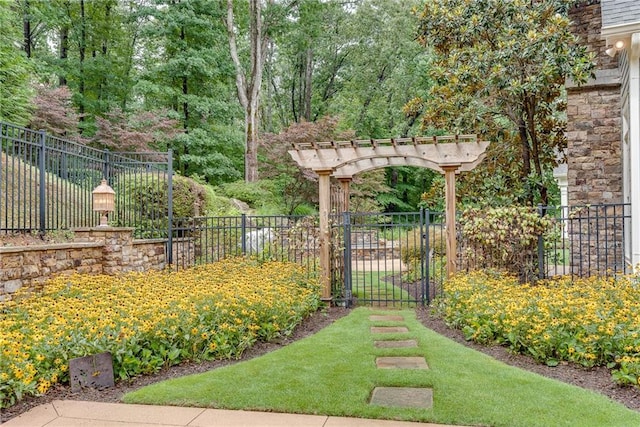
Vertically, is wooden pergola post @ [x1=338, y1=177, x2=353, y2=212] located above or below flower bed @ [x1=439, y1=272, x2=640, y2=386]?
above

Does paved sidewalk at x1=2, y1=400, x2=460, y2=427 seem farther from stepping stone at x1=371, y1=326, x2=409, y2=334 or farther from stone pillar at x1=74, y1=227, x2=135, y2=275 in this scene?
stone pillar at x1=74, y1=227, x2=135, y2=275

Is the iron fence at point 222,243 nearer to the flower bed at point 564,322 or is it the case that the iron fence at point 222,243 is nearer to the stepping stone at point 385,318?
the stepping stone at point 385,318

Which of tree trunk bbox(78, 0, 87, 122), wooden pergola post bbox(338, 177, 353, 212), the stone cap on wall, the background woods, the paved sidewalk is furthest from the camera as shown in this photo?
tree trunk bbox(78, 0, 87, 122)

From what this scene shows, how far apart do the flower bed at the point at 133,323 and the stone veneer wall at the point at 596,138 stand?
5.51 meters

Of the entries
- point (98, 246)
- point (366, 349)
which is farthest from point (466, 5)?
point (98, 246)

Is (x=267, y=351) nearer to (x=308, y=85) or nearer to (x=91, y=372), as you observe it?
(x=91, y=372)

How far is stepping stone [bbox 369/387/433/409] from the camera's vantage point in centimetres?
338

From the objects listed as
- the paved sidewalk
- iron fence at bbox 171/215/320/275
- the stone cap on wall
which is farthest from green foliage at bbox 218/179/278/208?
the paved sidewalk

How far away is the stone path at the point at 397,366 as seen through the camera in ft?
11.2

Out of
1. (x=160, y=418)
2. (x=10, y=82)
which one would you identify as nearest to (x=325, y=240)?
(x=160, y=418)

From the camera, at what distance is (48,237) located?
6676mm

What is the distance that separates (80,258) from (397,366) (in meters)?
4.93

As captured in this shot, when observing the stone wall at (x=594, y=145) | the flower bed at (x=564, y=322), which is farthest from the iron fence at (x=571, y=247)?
the flower bed at (x=564, y=322)

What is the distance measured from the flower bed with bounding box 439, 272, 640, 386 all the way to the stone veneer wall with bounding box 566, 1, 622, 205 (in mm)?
2548
